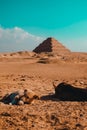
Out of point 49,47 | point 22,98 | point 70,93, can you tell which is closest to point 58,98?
point 70,93

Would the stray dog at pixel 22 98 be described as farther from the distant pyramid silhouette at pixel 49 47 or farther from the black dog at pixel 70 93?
the distant pyramid silhouette at pixel 49 47

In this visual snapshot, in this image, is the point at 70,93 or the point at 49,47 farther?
the point at 49,47

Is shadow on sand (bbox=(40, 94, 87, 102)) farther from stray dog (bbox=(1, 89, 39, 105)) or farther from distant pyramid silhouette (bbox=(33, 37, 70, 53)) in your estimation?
distant pyramid silhouette (bbox=(33, 37, 70, 53))

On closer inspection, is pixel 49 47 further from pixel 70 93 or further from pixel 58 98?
pixel 70 93

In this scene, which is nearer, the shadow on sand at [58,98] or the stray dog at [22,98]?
the stray dog at [22,98]

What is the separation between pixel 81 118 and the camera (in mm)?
8227

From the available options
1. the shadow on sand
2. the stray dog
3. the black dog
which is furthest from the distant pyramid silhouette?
the stray dog

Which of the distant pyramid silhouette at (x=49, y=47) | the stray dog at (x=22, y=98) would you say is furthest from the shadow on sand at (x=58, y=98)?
the distant pyramid silhouette at (x=49, y=47)

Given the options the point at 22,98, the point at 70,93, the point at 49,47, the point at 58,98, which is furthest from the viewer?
the point at 49,47

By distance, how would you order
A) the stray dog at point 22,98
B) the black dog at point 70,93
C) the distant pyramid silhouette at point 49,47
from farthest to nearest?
the distant pyramid silhouette at point 49,47 < the black dog at point 70,93 < the stray dog at point 22,98

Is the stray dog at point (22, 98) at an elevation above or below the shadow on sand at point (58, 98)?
above

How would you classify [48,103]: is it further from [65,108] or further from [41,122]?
[41,122]

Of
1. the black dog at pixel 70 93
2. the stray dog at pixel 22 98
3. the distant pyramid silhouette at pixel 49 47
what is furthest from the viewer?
the distant pyramid silhouette at pixel 49 47

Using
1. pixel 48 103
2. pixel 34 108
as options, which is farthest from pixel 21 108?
pixel 48 103
